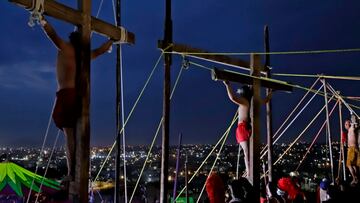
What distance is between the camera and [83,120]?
4.95m

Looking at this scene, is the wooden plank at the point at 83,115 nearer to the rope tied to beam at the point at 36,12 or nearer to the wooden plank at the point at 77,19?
the wooden plank at the point at 77,19

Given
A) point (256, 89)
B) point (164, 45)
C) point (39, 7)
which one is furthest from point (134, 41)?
point (256, 89)

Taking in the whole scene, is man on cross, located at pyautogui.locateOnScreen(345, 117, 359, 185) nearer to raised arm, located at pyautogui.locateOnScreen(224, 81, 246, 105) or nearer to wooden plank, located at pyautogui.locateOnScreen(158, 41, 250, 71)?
wooden plank, located at pyautogui.locateOnScreen(158, 41, 250, 71)

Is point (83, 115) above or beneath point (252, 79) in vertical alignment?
beneath

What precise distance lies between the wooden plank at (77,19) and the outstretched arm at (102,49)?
0.11 meters

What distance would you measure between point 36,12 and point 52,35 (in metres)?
0.41

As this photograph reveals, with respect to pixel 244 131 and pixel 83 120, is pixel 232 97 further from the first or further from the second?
pixel 83 120

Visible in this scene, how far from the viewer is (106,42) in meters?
5.81

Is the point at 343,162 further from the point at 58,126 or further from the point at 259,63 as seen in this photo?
the point at 58,126

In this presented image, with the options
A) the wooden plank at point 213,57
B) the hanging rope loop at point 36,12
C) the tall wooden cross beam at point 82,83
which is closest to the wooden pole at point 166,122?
the wooden plank at point 213,57

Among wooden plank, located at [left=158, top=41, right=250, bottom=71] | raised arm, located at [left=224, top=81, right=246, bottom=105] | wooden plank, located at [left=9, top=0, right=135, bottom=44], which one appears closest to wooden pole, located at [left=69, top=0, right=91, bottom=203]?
wooden plank, located at [left=9, top=0, right=135, bottom=44]

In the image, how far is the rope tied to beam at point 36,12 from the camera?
4.49 m

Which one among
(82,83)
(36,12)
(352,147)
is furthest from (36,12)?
(352,147)

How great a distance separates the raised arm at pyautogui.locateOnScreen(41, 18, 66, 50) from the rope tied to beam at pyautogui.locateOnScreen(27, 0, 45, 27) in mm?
76
